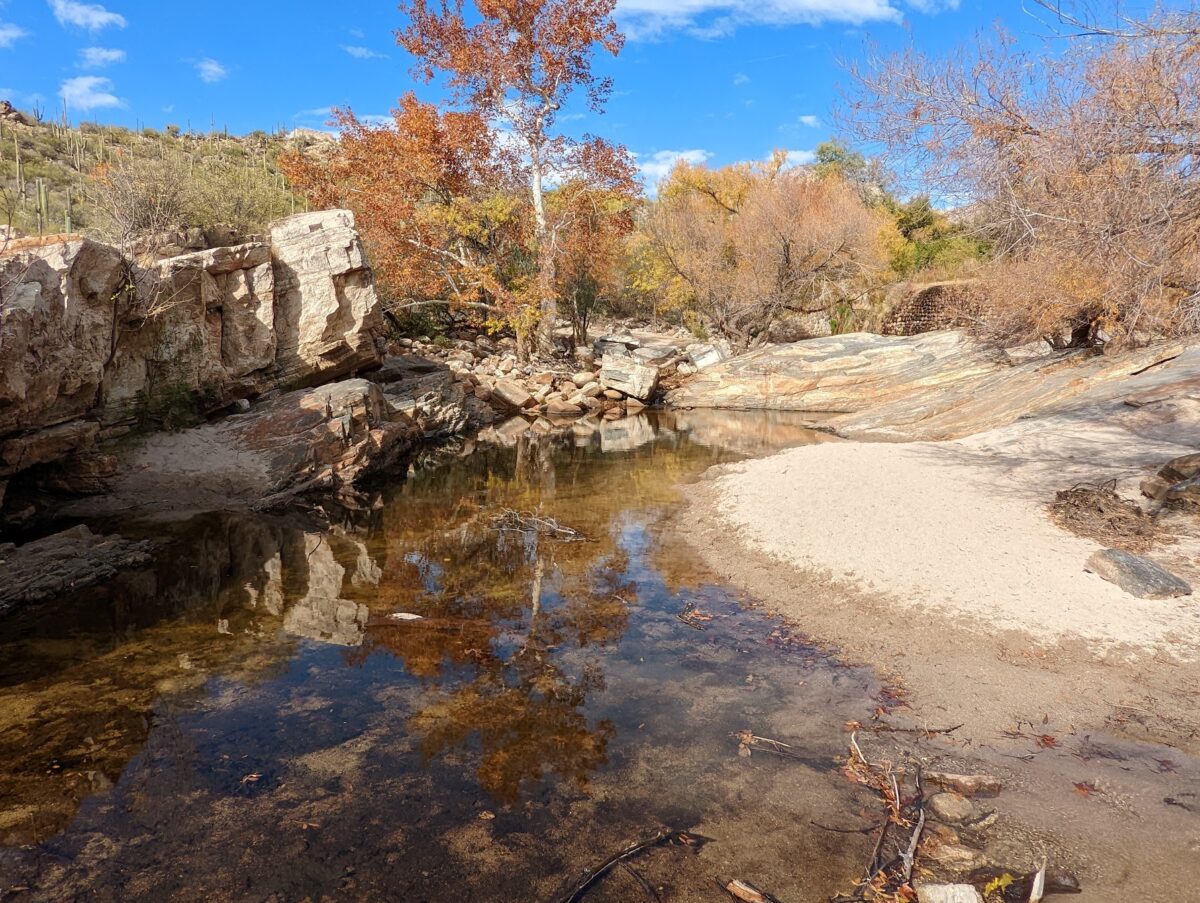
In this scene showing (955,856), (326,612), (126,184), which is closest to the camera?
(955,856)

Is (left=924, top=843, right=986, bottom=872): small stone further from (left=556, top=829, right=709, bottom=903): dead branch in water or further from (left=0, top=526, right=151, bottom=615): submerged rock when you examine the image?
(left=0, top=526, right=151, bottom=615): submerged rock

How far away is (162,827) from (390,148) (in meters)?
22.6

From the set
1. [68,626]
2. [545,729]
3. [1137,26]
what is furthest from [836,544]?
[68,626]

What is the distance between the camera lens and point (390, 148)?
22.9m

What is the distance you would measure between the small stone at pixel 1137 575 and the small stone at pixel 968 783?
10.9 feet

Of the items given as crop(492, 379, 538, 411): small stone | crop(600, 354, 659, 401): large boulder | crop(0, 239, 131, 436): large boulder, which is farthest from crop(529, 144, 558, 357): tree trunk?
crop(0, 239, 131, 436): large boulder

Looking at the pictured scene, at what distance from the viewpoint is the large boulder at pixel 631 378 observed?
2442cm

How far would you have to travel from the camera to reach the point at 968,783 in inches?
175

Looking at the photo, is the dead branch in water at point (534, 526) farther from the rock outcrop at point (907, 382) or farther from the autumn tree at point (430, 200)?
the autumn tree at point (430, 200)

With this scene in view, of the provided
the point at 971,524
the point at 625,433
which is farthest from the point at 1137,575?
the point at 625,433

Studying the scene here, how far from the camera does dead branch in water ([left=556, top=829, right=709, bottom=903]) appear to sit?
3.69 m

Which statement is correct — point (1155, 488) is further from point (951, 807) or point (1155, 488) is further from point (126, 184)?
point (126, 184)

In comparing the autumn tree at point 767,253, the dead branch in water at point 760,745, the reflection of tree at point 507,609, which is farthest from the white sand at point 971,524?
the autumn tree at point 767,253

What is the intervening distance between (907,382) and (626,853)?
19.9 m
